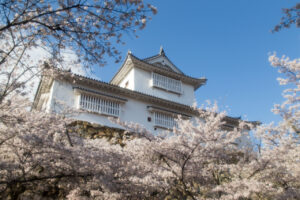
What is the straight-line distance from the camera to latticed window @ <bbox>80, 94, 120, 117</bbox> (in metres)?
12.2

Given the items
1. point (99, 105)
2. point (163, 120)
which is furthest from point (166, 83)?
point (99, 105)

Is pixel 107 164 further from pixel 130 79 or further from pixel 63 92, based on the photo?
pixel 130 79

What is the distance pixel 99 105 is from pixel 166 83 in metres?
5.76

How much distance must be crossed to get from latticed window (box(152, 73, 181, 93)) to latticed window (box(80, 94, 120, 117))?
13.0 ft

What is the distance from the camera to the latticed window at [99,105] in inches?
480

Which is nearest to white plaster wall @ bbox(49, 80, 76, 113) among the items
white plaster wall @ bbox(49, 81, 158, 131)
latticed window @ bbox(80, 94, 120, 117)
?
white plaster wall @ bbox(49, 81, 158, 131)

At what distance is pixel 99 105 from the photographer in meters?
12.6

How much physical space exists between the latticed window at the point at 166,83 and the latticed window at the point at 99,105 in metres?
3.95

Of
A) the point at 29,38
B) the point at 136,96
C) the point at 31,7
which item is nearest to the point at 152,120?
the point at 136,96

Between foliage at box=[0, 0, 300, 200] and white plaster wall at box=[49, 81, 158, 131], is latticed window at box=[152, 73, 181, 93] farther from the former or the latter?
foliage at box=[0, 0, 300, 200]

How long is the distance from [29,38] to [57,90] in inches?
279

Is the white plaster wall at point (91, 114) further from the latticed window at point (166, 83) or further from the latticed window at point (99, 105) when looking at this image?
the latticed window at point (166, 83)

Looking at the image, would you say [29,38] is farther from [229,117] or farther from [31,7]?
[229,117]

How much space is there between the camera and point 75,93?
1223 cm
